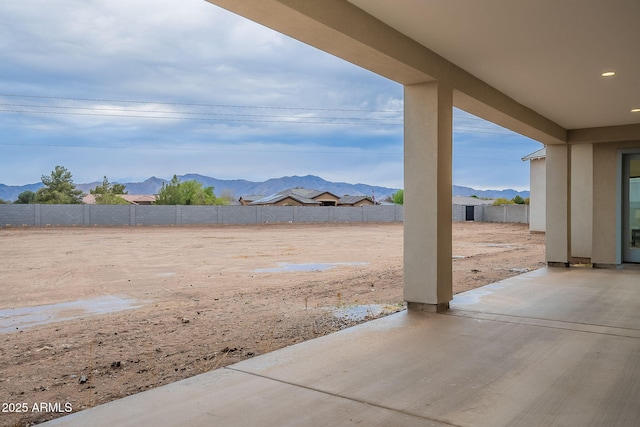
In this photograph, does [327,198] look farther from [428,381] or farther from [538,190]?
[428,381]

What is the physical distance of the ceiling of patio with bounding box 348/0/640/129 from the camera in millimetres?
4250

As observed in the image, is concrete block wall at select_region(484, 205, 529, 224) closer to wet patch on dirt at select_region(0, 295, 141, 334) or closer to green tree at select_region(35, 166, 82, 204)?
wet patch on dirt at select_region(0, 295, 141, 334)

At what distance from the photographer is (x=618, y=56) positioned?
5457 mm

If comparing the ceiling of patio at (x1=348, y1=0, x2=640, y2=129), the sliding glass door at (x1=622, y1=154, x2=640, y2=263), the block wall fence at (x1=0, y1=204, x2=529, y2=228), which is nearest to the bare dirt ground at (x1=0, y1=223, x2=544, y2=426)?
the sliding glass door at (x1=622, y1=154, x2=640, y2=263)

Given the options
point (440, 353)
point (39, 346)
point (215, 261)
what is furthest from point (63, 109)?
point (440, 353)

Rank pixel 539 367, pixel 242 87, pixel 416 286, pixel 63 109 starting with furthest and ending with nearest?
pixel 242 87 < pixel 63 109 < pixel 416 286 < pixel 539 367

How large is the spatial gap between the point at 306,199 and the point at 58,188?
26.6 m

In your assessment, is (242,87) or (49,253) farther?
(242,87)

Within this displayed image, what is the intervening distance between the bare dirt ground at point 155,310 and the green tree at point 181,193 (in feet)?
121

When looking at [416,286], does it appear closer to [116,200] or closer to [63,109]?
[63,109]

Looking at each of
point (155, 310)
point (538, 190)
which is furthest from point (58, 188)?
point (155, 310)

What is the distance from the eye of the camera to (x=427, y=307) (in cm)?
580

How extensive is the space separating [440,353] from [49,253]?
15679 mm

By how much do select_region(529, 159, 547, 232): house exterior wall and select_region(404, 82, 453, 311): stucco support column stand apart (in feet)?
58.8
